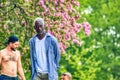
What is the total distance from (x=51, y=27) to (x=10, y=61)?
682 cm

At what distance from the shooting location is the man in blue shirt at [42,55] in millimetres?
15430

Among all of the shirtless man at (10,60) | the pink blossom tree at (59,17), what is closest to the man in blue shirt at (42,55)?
the shirtless man at (10,60)

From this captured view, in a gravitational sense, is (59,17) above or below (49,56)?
above

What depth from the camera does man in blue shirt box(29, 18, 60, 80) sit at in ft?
50.6

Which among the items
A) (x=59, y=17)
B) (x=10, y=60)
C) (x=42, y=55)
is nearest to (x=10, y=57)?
(x=10, y=60)

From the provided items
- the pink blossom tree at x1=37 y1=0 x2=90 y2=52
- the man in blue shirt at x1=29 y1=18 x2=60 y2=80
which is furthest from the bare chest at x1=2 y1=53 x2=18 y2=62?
the pink blossom tree at x1=37 y1=0 x2=90 y2=52

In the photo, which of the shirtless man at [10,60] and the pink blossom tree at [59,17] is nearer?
the shirtless man at [10,60]

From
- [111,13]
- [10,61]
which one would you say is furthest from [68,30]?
[111,13]

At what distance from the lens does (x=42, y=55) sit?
608 inches

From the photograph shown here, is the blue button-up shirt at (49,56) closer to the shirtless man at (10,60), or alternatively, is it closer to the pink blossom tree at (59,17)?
the shirtless man at (10,60)

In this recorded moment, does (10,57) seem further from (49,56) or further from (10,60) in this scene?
(49,56)

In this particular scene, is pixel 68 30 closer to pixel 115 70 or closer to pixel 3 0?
pixel 3 0

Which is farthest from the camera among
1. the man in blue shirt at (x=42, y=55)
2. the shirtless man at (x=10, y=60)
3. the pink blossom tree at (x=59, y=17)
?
the pink blossom tree at (x=59, y=17)

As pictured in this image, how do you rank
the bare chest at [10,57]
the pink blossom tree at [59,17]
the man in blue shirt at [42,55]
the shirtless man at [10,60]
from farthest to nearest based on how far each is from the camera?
the pink blossom tree at [59,17]
the bare chest at [10,57]
the shirtless man at [10,60]
the man in blue shirt at [42,55]
